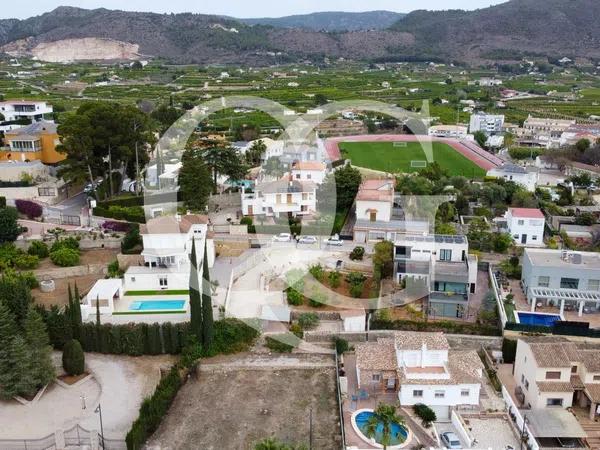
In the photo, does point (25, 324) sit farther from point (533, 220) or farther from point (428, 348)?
point (533, 220)

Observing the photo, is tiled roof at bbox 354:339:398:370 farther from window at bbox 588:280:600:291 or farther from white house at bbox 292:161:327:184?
white house at bbox 292:161:327:184

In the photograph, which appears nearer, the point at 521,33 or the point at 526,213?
the point at 526,213

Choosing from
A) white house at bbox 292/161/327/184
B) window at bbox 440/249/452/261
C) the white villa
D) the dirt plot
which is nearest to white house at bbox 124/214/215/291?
the white villa

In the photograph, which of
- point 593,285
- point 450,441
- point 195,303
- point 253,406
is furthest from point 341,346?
point 593,285

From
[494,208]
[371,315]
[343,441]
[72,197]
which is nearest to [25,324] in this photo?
[343,441]

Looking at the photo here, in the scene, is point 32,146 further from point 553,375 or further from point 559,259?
point 553,375

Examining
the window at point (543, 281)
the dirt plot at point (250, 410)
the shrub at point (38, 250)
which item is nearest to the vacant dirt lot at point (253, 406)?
the dirt plot at point (250, 410)
